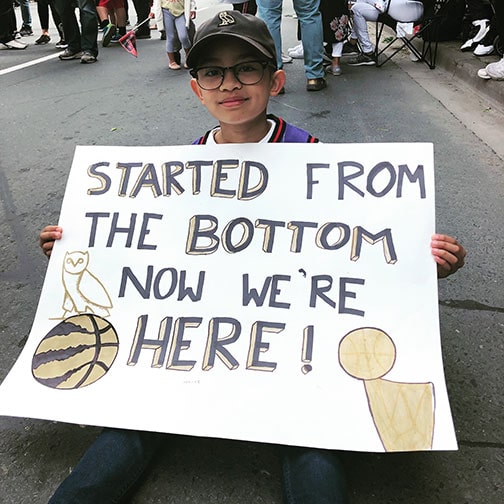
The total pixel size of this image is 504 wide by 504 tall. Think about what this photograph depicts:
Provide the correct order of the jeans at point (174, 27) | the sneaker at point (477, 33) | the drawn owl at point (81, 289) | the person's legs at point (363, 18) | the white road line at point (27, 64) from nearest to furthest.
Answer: the drawn owl at point (81, 289) < the sneaker at point (477, 33) < the person's legs at point (363, 18) < the jeans at point (174, 27) < the white road line at point (27, 64)

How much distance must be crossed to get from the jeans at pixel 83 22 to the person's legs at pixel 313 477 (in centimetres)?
617

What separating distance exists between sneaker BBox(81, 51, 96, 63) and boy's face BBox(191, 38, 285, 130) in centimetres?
532

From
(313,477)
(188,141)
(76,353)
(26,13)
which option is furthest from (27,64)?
(313,477)

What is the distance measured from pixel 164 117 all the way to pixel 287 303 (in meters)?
3.06

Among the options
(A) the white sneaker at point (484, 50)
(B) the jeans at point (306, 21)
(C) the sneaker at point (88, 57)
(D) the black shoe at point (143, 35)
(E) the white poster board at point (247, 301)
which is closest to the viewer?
(E) the white poster board at point (247, 301)

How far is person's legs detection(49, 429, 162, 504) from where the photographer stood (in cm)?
113

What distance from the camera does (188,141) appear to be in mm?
3537

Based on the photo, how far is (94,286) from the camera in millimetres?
1453

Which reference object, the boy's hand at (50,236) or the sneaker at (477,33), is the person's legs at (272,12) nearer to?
the sneaker at (477,33)

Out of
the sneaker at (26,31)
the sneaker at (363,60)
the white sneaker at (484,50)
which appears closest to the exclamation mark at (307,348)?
the white sneaker at (484,50)

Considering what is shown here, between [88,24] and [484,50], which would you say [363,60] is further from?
[88,24]

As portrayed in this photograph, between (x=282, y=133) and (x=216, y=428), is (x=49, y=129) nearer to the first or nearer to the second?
(x=282, y=133)

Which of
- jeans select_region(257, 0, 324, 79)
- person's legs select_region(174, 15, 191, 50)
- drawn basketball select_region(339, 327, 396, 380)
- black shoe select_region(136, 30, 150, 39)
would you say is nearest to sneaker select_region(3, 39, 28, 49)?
black shoe select_region(136, 30, 150, 39)

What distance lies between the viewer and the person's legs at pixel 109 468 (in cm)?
113
